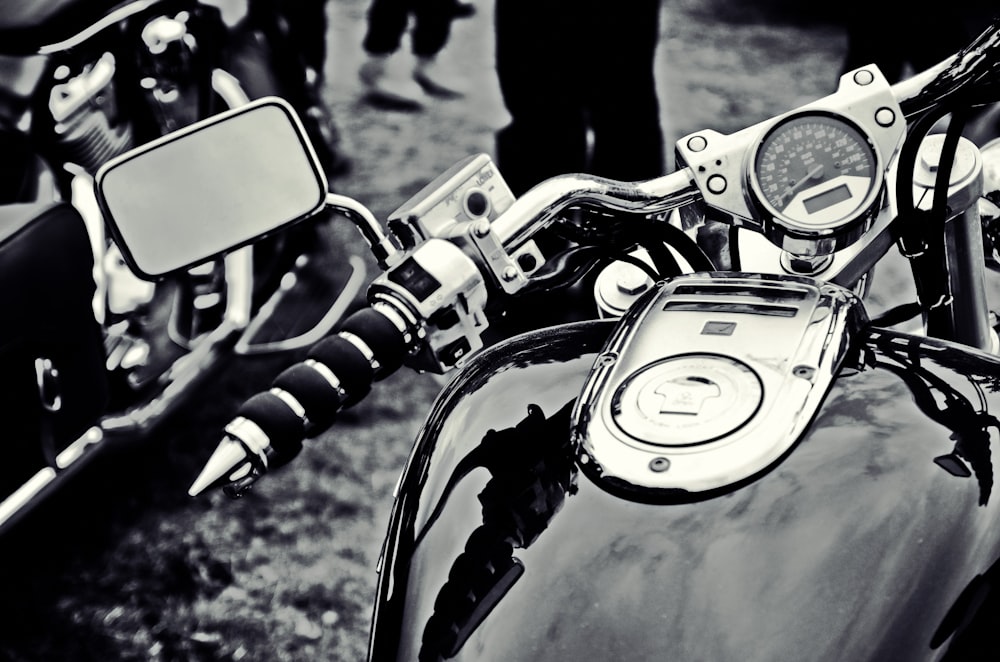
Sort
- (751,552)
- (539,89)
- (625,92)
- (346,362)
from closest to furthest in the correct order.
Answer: (751,552) < (346,362) < (625,92) < (539,89)

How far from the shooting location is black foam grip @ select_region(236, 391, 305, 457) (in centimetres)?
86

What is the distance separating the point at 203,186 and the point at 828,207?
567mm

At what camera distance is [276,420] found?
863 millimetres

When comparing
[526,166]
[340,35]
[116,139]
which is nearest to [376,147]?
[526,166]

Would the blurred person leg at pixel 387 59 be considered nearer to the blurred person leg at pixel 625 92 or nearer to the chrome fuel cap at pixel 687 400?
the blurred person leg at pixel 625 92

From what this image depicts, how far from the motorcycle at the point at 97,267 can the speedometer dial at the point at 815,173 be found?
1.54m

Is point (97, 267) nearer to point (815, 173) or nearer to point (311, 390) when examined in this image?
point (311, 390)

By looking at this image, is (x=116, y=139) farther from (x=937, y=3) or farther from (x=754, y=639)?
(x=937, y=3)

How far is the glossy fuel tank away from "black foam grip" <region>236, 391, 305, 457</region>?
13cm

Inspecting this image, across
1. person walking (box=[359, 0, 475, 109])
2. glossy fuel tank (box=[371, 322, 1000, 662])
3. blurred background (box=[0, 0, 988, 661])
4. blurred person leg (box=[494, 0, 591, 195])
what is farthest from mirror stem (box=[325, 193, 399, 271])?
person walking (box=[359, 0, 475, 109])

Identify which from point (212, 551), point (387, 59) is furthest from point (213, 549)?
point (387, 59)

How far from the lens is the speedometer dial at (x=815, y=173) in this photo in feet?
3.21

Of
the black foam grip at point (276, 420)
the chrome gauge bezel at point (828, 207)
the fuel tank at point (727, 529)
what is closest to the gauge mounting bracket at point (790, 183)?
the chrome gauge bezel at point (828, 207)

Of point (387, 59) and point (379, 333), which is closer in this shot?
point (379, 333)
